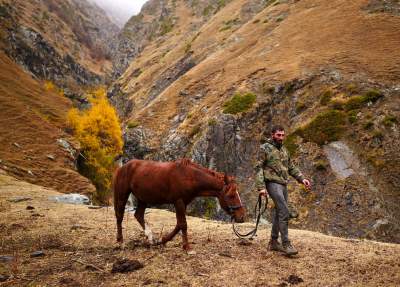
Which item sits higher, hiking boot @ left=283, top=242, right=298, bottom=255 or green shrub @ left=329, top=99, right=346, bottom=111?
green shrub @ left=329, top=99, right=346, bottom=111

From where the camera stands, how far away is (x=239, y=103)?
38.5 meters

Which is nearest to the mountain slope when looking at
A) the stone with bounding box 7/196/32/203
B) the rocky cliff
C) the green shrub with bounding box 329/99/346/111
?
the rocky cliff

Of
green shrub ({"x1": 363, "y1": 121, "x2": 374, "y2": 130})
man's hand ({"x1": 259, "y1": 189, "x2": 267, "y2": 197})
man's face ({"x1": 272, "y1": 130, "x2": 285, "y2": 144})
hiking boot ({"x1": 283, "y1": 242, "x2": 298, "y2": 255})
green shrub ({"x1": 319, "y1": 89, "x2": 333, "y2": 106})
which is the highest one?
green shrub ({"x1": 319, "y1": 89, "x2": 333, "y2": 106})

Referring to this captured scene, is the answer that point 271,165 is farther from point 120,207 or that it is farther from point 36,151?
point 36,151

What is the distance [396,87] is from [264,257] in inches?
1023

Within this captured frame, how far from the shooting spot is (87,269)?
960cm

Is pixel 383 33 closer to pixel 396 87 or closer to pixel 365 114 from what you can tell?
pixel 396 87

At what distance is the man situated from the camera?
10867 millimetres

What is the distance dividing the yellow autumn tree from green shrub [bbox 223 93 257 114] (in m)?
21.1

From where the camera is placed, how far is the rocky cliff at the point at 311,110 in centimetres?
2567

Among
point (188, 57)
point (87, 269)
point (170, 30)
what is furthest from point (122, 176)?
point (170, 30)

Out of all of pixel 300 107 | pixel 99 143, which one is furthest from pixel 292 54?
pixel 99 143

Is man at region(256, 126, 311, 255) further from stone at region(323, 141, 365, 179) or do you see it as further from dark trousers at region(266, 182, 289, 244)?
stone at region(323, 141, 365, 179)

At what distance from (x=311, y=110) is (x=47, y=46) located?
453 feet
